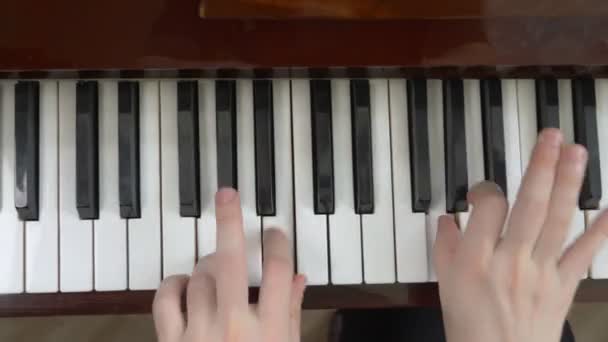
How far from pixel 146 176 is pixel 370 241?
30 centimetres

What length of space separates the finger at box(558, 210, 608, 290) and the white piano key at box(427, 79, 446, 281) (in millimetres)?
160

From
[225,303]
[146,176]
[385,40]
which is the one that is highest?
[385,40]

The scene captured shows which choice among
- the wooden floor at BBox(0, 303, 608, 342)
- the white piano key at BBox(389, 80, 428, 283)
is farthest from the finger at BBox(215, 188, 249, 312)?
the wooden floor at BBox(0, 303, 608, 342)

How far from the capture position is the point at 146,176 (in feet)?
3.10

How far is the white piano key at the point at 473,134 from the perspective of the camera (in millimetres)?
965

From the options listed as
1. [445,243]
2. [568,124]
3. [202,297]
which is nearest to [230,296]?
[202,297]

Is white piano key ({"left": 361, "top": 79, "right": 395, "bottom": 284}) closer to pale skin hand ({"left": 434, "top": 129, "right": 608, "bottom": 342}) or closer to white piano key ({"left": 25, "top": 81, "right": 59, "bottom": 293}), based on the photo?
pale skin hand ({"left": 434, "top": 129, "right": 608, "bottom": 342})

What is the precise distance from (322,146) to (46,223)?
0.36m

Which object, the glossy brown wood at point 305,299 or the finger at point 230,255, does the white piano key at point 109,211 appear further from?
the finger at point 230,255

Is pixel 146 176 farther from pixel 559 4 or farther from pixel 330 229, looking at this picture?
pixel 559 4

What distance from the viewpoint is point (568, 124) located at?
0.98 metres

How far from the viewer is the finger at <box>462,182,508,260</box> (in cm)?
91

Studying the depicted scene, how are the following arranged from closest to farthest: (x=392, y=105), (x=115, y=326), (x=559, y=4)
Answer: (x=559, y=4) → (x=392, y=105) → (x=115, y=326)

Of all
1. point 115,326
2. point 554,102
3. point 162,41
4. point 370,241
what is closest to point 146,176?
point 162,41
